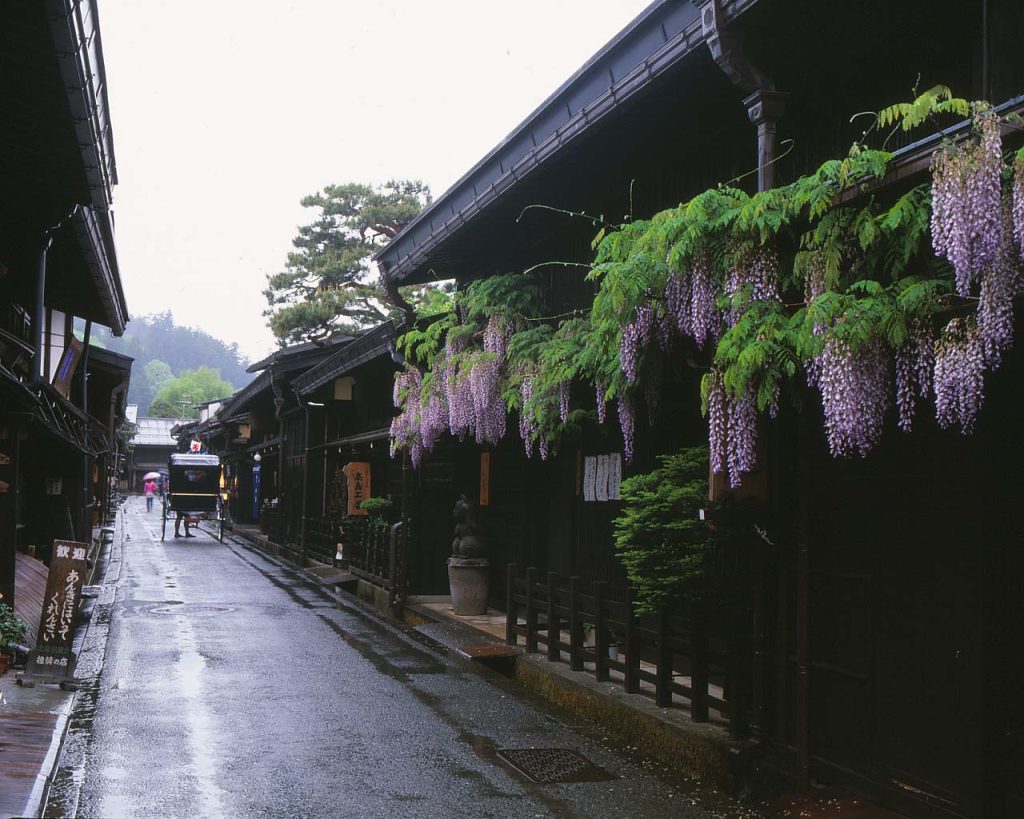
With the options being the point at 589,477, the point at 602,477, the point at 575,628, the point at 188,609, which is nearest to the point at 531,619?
the point at 575,628

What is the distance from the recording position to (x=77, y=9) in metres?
6.39

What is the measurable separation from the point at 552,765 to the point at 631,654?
1672 mm

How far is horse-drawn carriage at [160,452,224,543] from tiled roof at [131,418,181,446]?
4970 centimetres

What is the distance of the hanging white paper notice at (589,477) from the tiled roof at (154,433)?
7904cm

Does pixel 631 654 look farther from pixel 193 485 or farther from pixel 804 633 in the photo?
pixel 193 485

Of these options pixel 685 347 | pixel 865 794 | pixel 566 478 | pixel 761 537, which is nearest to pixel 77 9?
pixel 685 347

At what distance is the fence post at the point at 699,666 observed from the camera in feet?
27.9

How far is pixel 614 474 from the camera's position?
12.8 m

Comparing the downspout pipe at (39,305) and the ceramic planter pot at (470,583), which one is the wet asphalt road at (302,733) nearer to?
the ceramic planter pot at (470,583)

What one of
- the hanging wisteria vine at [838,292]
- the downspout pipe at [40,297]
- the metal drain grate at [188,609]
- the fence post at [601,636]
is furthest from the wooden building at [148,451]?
the hanging wisteria vine at [838,292]

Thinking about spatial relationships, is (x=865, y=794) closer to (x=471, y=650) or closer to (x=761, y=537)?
(x=761, y=537)

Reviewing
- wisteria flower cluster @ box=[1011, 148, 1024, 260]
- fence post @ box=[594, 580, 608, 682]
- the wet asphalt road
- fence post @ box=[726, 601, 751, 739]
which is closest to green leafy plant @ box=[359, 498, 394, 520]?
the wet asphalt road

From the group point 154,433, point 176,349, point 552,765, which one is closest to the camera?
point 552,765

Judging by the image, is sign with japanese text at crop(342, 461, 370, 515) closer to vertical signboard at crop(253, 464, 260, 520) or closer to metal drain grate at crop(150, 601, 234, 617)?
metal drain grate at crop(150, 601, 234, 617)
